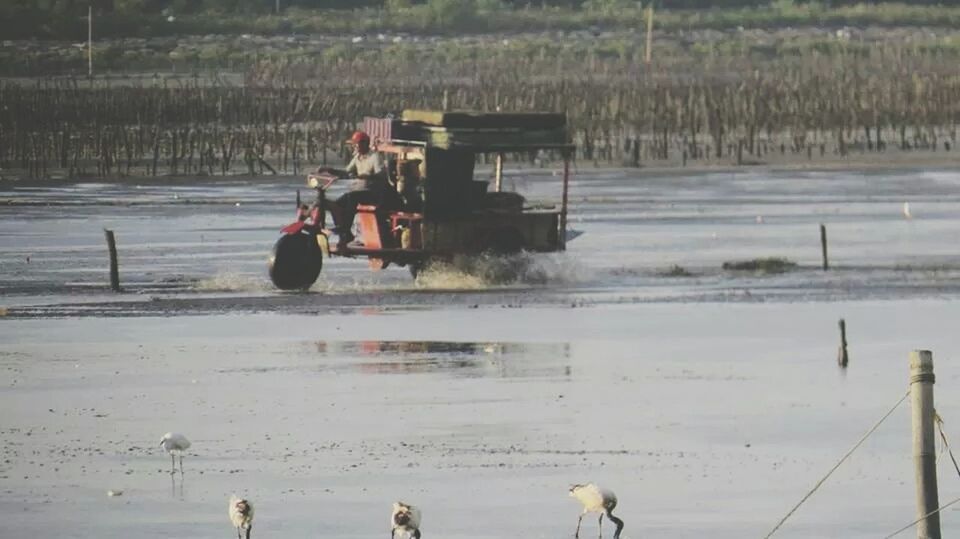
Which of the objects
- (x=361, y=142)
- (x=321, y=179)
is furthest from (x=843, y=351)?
(x=361, y=142)

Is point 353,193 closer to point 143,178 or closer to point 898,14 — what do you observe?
point 143,178

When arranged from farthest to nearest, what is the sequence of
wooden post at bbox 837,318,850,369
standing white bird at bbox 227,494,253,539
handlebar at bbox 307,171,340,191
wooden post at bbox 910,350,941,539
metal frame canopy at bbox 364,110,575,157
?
metal frame canopy at bbox 364,110,575,157 < handlebar at bbox 307,171,340,191 < wooden post at bbox 837,318,850,369 < standing white bird at bbox 227,494,253,539 < wooden post at bbox 910,350,941,539

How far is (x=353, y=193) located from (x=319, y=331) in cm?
448

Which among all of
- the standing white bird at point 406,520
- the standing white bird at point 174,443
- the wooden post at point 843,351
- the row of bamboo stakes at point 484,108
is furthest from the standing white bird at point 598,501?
the row of bamboo stakes at point 484,108

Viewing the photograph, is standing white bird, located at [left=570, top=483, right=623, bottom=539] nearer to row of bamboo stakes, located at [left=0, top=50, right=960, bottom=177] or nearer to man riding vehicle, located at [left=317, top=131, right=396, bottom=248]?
man riding vehicle, located at [left=317, top=131, right=396, bottom=248]

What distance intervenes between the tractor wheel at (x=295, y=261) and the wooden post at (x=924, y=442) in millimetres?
17995

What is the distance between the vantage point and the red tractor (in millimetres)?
33691

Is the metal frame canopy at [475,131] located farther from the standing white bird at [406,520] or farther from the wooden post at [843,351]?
the standing white bird at [406,520]

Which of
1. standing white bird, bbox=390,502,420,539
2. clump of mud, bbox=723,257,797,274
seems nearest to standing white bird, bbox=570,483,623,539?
standing white bird, bbox=390,502,420,539

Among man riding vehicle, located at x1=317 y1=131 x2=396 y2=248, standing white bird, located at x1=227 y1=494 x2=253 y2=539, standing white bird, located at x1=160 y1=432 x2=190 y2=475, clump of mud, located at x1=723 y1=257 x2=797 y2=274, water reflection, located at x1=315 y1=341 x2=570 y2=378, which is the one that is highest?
man riding vehicle, located at x1=317 y1=131 x2=396 y2=248

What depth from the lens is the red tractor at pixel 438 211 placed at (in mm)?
33691

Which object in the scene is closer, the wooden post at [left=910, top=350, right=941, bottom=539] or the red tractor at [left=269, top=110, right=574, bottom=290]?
the wooden post at [left=910, top=350, right=941, bottom=539]

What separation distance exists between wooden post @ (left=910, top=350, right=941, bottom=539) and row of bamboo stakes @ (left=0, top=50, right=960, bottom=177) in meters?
42.3

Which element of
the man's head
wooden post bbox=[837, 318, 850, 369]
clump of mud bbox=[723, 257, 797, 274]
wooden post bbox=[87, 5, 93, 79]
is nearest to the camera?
wooden post bbox=[837, 318, 850, 369]
